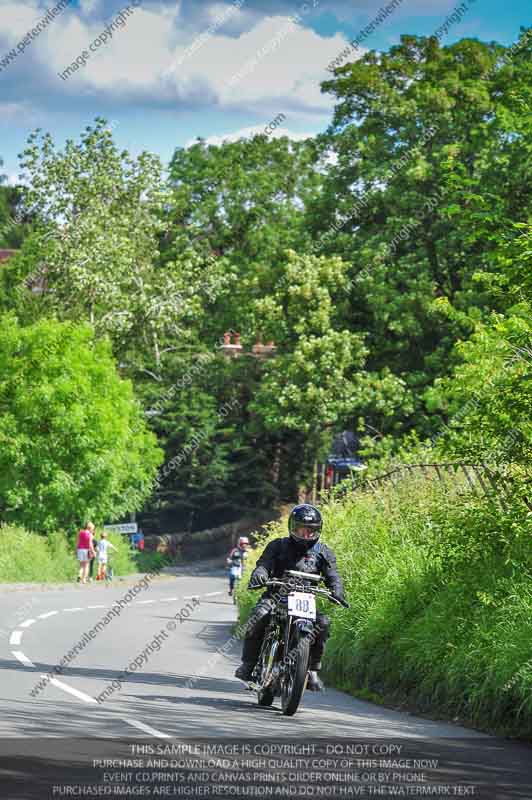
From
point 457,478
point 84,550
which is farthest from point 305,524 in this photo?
point 84,550

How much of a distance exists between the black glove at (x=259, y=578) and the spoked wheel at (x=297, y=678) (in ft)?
2.15

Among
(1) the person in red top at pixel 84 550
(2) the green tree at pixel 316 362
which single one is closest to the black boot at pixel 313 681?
(1) the person in red top at pixel 84 550

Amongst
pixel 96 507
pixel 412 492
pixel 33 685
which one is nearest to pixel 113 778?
pixel 33 685

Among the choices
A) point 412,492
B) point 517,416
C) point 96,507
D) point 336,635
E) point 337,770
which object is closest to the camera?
point 337,770

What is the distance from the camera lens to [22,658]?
→ 58.0 ft

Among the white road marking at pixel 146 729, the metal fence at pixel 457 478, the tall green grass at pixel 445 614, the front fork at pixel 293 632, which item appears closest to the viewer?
the white road marking at pixel 146 729

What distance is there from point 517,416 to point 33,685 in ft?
17.7

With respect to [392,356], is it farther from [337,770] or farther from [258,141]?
[337,770]

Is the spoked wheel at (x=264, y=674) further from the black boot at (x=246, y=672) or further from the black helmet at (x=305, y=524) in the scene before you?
the black helmet at (x=305, y=524)

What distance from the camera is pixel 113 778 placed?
7.99 meters

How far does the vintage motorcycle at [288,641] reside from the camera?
477 inches

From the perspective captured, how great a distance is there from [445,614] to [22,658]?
20.5ft

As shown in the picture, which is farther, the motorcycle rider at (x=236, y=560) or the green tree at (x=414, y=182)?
the green tree at (x=414, y=182)

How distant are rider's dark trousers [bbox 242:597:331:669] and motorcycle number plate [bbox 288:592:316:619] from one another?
0.15 m
